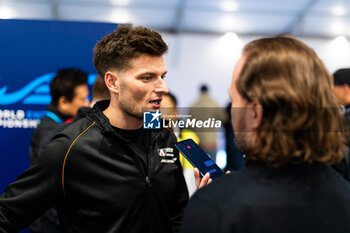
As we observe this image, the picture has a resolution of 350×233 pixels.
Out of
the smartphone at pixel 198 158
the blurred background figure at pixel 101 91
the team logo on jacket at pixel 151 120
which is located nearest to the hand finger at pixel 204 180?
the smartphone at pixel 198 158

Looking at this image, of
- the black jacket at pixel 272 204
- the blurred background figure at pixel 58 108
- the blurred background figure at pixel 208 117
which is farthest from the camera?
the blurred background figure at pixel 58 108

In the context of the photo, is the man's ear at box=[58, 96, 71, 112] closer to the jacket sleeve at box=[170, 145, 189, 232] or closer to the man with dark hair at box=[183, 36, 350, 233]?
the jacket sleeve at box=[170, 145, 189, 232]

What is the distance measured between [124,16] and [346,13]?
556cm

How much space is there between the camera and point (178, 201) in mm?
1646

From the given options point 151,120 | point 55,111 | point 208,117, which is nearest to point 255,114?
point 208,117

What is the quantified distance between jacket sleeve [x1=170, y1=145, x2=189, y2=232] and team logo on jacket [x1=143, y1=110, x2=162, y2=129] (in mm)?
228

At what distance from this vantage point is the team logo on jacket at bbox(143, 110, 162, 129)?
147cm

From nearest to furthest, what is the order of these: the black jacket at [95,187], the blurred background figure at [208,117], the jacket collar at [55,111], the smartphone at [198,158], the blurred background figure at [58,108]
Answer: the blurred background figure at [208,117] < the smartphone at [198,158] < the black jacket at [95,187] < the blurred background figure at [58,108] < the jacket collar at [55,111]

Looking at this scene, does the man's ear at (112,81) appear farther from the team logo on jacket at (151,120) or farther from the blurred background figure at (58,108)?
the blurred background figure at (58,108)

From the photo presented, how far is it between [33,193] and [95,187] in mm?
236

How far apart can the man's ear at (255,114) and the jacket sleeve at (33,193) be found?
863 mm

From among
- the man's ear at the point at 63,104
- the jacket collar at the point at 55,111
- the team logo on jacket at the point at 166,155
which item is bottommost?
the team logo on jacket at the point at 166,155

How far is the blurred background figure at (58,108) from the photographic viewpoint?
2715 millimetres

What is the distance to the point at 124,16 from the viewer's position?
28.8ft
